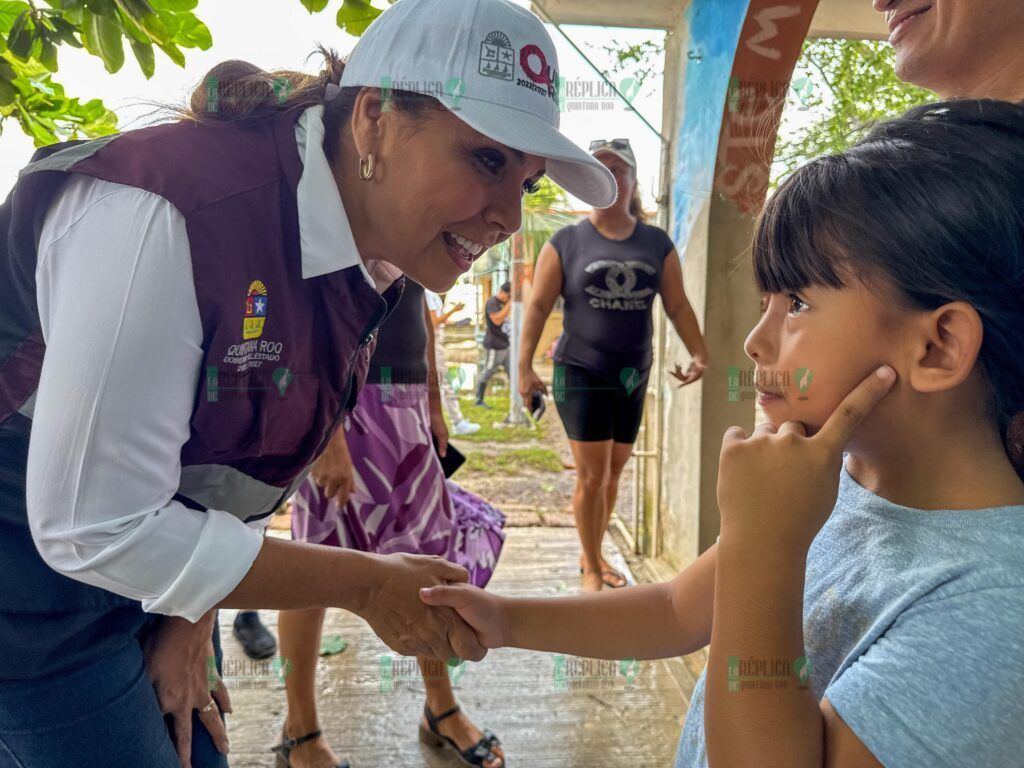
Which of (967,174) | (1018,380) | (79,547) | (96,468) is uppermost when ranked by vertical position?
(967,174)

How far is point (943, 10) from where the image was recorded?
117 centimetres

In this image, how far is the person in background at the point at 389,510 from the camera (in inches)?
91.8

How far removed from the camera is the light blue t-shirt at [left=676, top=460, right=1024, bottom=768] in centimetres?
73

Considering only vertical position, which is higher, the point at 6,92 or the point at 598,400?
the point at 6,92

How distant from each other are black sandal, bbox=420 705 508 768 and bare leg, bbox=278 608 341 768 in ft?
1.10

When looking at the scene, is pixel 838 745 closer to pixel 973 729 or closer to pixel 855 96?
pixel 973 729

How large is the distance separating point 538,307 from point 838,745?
10.0ft

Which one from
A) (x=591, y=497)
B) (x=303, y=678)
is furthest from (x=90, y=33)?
(x=591, y=497)

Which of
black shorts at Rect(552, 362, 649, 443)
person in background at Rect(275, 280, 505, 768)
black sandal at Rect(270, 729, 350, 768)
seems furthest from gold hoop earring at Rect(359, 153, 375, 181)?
black shorts at Rect(552, 362, 649, 443)

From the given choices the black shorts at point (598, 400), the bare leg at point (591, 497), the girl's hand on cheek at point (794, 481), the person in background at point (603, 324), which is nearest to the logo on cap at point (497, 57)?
the girl's hand on cheek at point (794, 481)

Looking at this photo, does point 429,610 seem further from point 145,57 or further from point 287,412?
point 145,57

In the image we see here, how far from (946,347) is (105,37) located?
53.9 inches

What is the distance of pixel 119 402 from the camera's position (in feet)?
3.01

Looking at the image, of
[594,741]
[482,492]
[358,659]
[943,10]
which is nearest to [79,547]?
[943,10]
